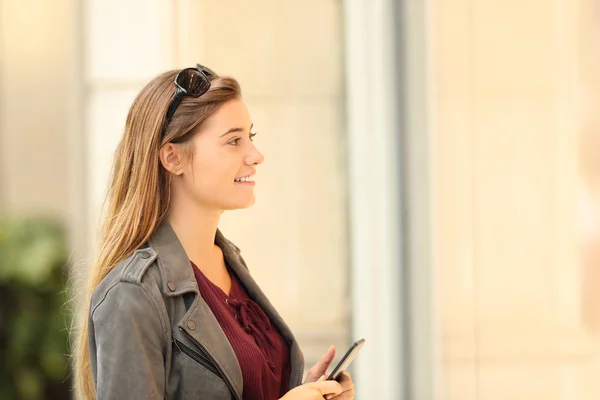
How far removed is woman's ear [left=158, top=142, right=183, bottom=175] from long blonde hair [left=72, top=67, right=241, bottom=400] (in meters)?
0.01

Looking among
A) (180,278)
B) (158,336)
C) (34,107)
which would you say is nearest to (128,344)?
(158,336)

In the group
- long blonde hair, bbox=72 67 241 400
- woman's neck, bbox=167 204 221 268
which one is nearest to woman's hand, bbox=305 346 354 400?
woman's neck, bbox=167 204 221 268

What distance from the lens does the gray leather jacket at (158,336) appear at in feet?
5.22

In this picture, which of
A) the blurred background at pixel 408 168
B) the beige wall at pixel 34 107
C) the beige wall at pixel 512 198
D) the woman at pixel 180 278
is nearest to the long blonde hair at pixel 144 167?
the woman at pixel 180 278

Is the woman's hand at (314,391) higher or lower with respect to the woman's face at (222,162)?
lower

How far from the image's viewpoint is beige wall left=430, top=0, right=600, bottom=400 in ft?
7.11

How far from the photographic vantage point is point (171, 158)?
1.82 metres

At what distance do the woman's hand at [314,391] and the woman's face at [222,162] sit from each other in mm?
414

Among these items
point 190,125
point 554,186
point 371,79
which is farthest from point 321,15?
point 190,125

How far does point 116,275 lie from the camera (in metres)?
1.68

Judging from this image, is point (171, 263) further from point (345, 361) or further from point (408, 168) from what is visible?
point (408, 168)

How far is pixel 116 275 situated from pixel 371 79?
2.44 m

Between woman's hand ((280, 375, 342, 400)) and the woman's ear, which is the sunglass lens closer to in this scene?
the woman's ear

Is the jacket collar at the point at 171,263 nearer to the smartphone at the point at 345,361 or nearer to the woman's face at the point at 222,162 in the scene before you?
the woman's face at the point at 222,162
